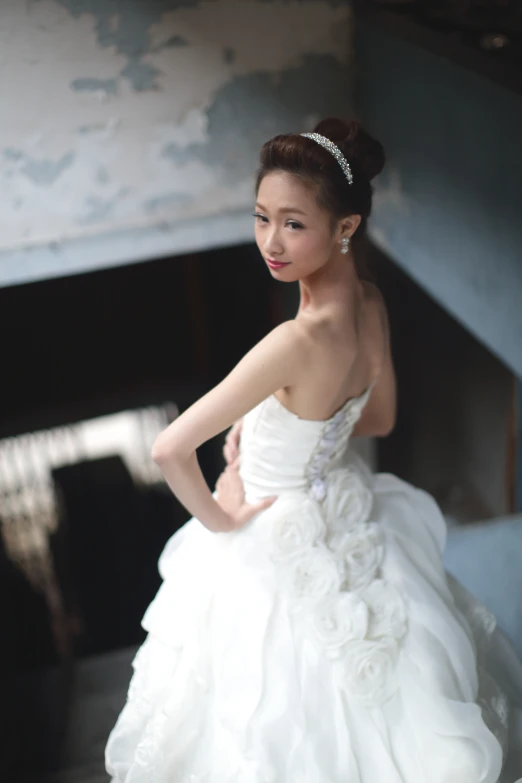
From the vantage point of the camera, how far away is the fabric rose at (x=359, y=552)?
1663mm

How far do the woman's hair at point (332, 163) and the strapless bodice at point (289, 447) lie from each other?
0.44m

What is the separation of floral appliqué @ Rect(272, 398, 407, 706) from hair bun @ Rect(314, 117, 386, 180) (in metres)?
0.53

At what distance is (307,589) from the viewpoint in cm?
163

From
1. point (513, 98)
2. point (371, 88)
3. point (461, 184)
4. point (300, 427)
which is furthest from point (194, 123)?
point (300, 427)

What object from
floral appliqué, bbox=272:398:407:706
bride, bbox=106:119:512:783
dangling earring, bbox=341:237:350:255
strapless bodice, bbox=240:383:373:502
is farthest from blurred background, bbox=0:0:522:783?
floral appliqué, bbox=272:398:407:706

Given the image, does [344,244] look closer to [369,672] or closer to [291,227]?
[291,227]

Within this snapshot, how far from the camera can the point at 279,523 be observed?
1.68 metres

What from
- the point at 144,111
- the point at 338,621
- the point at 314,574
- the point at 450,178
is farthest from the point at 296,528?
the point at 144,111

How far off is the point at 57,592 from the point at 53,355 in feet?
7.77

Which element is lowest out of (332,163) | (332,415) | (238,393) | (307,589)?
(307,589)

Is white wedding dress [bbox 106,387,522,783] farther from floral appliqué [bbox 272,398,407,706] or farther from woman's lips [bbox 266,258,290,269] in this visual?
woman's lips [bbox 266,258,290,269]

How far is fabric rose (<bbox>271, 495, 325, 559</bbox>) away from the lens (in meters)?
1.66

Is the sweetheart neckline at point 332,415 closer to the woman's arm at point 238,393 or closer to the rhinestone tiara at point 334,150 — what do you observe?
the woman's arm at point 238,393

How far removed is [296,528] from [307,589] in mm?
132
